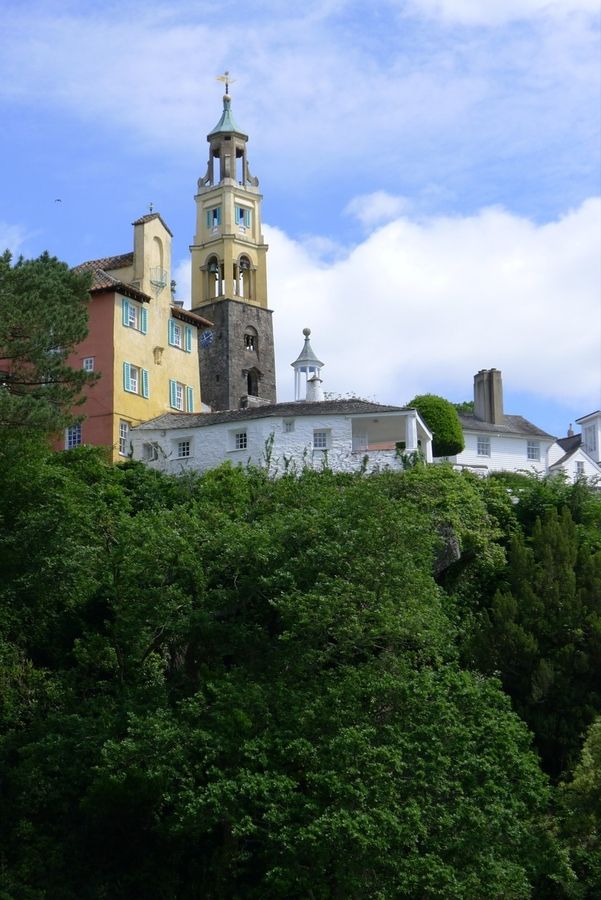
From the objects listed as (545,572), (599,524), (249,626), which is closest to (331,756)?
(249,626)

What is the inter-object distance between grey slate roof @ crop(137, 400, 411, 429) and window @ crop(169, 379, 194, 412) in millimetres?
4658

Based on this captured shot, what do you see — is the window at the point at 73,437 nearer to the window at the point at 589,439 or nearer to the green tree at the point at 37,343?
the green tree at the point at 37,343

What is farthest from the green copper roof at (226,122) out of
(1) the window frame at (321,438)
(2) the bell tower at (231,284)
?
(1) the window frame at (321,438)

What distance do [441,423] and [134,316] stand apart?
15.5 m

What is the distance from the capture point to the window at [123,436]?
59.0 metres

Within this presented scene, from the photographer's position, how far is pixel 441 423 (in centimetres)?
6569

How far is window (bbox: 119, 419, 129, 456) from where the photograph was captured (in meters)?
59.0

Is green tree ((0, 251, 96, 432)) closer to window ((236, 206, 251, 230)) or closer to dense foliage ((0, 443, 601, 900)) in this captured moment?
dense foliage ((0, 443, 601, 900))

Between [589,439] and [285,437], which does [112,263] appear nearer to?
[285,437]

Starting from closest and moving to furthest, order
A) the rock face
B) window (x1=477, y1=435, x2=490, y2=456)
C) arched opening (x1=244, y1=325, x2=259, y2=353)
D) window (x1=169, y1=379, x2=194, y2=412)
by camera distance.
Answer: the rock face < window (x1=169, y1=379, x2=194, y2=412) < window (x1=477, y1=435, x2=490, y2=456) < arched opening (x1=244, y1=325, x2=259, y2=353)

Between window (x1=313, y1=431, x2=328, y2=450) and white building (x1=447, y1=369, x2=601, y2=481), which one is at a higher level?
white building (x1=447, y1=369, x2=601, y2=481)

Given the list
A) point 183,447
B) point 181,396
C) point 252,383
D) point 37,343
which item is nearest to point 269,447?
point 183,447

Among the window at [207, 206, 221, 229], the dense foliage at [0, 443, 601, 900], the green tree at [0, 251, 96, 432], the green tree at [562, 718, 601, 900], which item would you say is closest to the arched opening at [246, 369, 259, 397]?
the window at [207, 206, 221, 229]

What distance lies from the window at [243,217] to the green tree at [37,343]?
121 feet
